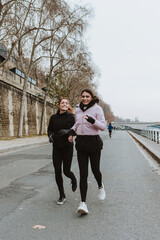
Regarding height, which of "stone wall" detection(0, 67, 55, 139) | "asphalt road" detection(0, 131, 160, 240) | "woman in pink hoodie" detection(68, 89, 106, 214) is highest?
"stone wall" detection(0, 67, 55, 139)

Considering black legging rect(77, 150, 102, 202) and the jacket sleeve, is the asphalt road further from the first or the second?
the jacket sleeve

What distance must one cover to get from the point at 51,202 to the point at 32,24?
2027 centimetres

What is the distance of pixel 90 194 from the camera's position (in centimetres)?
507

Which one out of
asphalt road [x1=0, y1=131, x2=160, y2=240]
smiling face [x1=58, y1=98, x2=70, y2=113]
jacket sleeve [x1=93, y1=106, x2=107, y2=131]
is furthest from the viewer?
smiling face [x1=58, y1=98, x2=70, y2=113]

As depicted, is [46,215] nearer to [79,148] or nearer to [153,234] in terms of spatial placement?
[79,148]

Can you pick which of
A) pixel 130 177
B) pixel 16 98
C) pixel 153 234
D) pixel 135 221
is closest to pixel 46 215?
pixel 135 221

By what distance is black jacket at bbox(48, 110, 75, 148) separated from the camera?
4391 mm

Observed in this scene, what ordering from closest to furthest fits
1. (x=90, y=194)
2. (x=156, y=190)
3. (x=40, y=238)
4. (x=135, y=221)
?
1. (x=40, y=238)
2. (x=135, y=221)
3. (x=90, y=194)
4. (x=156, y=190)

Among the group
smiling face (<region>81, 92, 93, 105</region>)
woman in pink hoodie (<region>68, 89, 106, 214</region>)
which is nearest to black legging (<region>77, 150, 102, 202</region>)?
woman in pink hoodie (<region>68, 89, 106, 214</region>)

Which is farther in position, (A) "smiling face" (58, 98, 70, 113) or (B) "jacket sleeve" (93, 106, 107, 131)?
(A) "smiling face" (58, 98, 70, 113)

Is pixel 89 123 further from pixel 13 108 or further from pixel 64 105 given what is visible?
pixel 13 108

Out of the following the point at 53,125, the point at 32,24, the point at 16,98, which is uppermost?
the point at 32,24

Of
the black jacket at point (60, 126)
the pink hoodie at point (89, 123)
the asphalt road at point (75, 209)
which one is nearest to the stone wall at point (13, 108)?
the asphalt road at point (75, 209)

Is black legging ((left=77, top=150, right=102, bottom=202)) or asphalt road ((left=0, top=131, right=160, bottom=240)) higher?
black legging ((left=77, top=150, right=102, bottom=202))
